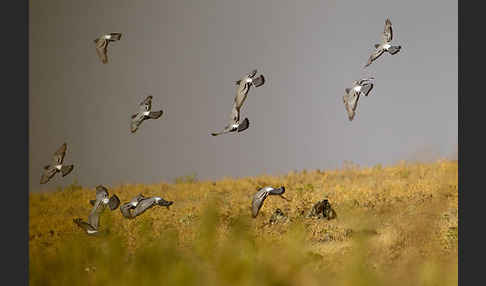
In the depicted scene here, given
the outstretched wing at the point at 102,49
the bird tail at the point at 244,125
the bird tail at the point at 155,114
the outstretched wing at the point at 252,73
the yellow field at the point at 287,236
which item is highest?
the outstretched wing at the point at 102,49

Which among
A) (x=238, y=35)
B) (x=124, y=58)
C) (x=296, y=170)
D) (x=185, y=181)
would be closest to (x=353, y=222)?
(x=296, y=170)

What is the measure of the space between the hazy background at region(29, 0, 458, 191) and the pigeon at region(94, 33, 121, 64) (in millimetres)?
30

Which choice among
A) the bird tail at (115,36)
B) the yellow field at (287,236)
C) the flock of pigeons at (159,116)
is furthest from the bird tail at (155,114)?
the bird tail at (115,36)

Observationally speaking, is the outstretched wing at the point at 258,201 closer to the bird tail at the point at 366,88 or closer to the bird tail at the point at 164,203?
the bird tail at the point at 164,203

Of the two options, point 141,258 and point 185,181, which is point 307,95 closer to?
point 185,181

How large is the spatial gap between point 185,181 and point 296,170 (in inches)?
26.7

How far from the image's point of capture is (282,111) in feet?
12.4

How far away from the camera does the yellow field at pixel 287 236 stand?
11.6 ft

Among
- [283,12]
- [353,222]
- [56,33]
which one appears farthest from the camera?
[56,33]

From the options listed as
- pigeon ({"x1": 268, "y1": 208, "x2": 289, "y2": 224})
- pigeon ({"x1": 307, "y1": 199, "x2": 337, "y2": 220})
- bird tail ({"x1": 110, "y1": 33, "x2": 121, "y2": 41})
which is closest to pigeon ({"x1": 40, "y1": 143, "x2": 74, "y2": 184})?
bird tail ({"x1": 110, "y1": 33, "x2": 121, "y2": 41})

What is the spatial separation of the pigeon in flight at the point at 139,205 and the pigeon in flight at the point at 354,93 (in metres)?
1.19

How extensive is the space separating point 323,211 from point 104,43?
1722 mm

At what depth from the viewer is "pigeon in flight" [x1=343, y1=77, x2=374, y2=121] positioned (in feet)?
12.2

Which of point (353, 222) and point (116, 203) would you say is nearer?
point (353, 222)
